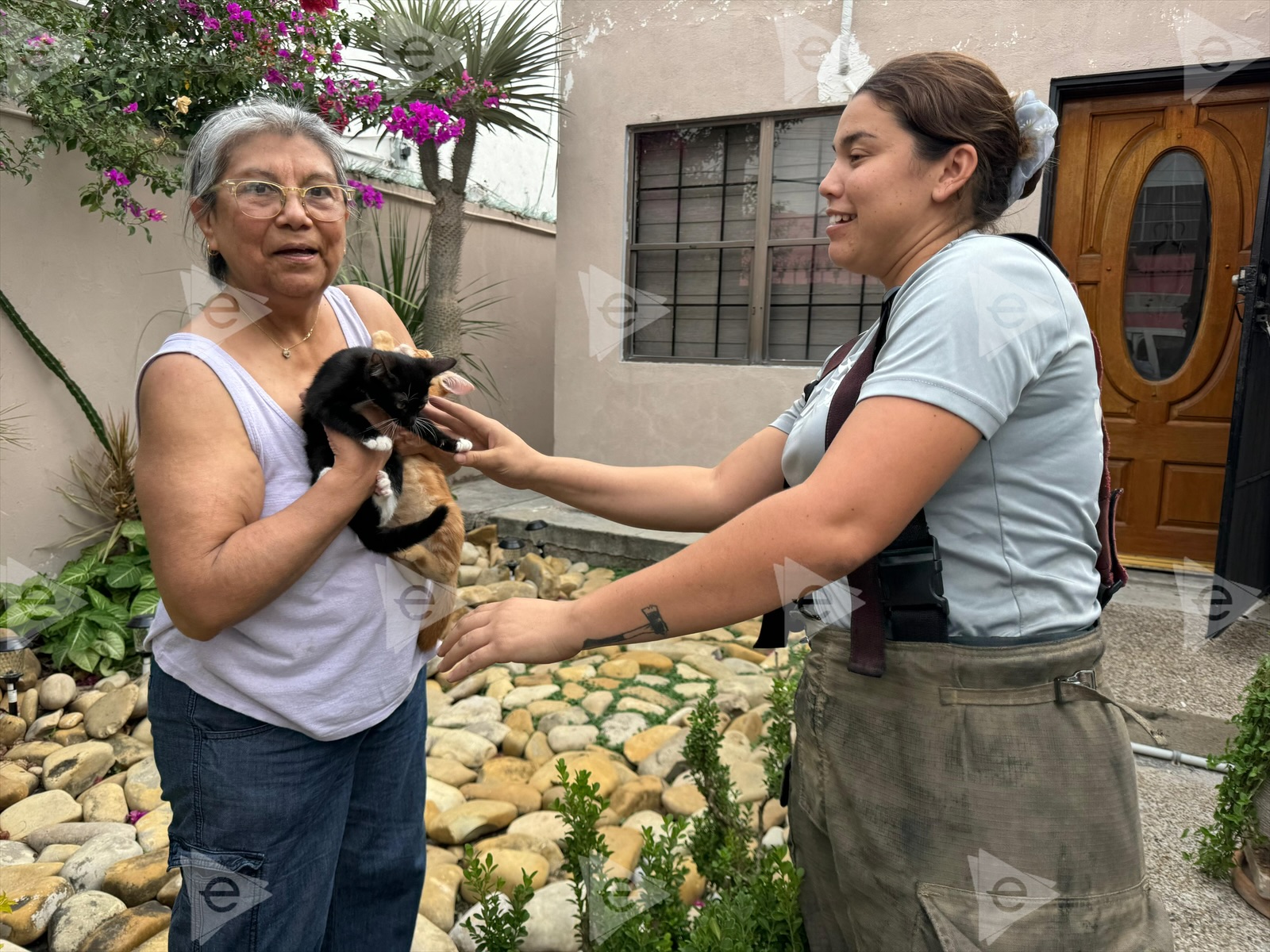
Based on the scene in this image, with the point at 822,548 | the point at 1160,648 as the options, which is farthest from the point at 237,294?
the point at 1160,648

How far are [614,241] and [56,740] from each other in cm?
499

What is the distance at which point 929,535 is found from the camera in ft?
3.71

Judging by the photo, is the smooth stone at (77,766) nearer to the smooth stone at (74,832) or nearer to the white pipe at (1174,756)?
the smooth stone at (74,832)

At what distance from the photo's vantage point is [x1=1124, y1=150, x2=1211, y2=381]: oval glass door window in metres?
5.04

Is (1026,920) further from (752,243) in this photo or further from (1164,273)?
(752,243)

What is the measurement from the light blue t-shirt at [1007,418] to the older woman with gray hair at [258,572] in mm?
902

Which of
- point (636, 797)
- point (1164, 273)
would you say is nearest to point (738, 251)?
point (1164, 273)

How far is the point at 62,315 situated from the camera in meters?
4.58

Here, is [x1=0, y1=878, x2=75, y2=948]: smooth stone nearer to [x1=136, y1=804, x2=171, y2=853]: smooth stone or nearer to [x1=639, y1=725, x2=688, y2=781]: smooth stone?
[x1=136, y1=804, x2=171, y2=853]: smooth stone

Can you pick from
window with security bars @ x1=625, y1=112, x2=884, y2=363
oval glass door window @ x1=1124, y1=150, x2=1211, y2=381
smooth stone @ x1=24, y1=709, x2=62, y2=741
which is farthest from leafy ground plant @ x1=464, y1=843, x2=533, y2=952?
oval glass door window @ x1=1124, y1=150, x2=1211, y2=381

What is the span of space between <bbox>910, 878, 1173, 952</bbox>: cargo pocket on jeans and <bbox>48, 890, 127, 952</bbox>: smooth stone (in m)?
2.43

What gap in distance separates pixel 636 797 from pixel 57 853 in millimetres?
2030

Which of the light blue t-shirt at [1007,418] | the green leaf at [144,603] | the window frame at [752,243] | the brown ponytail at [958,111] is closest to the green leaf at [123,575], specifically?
the green leaf at [144,603]

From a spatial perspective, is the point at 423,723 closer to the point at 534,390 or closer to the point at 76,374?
the point at 76,374
